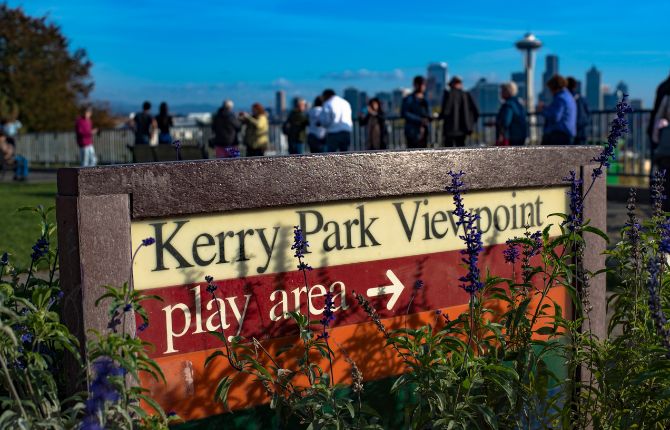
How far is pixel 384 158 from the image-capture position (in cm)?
318

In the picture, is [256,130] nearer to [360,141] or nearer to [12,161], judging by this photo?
[360,141]

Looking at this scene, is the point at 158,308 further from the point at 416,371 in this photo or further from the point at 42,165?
the point at 42,165

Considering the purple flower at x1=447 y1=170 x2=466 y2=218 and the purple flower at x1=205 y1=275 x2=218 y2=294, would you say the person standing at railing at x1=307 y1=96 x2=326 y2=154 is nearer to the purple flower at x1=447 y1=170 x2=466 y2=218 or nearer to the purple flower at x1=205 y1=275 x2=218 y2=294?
the purple flower at x1=447 y1=170 x2=466 y2=218

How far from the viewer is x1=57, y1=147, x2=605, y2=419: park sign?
8.95 feet

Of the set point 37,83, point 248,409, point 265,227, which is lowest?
point 248,409

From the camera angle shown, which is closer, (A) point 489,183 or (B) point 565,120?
(A) point 489,183

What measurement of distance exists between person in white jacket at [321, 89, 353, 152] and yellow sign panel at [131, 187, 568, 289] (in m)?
12.9

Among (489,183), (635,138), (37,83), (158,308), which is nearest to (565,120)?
(635,138)

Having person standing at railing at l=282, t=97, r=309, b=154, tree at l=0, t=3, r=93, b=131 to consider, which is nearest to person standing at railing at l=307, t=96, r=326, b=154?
person standing at railing at l=282, t=97, r=309, b=154

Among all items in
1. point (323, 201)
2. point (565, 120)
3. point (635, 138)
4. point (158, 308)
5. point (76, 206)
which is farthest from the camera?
point (635, 138)

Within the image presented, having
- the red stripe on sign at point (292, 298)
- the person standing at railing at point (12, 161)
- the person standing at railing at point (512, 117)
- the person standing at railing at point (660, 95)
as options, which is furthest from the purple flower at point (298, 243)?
the person standing at railing at point (12, 161)

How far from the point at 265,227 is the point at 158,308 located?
15.6 inches

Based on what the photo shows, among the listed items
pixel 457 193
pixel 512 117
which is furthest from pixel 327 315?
pixel 512 117

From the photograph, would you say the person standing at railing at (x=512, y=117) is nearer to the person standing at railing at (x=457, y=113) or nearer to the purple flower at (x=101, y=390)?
the person standing at railing at (x=457, y=113)
